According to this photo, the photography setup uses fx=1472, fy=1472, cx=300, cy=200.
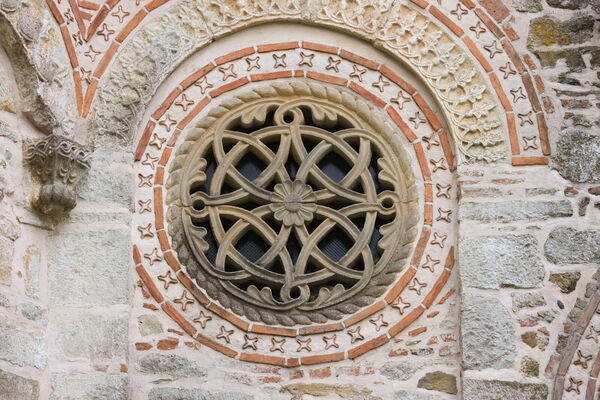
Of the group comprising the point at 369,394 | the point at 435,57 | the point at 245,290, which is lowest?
the point at 369,394

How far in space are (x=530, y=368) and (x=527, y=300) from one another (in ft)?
1.30

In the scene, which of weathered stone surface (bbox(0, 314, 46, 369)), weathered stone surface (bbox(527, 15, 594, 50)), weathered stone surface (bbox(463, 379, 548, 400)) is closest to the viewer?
weathered stone surface (bbox(0, 314, 46, 369))

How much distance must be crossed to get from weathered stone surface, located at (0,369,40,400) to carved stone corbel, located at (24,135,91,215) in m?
0.99

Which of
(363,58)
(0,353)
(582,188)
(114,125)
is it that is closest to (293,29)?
(363,58)

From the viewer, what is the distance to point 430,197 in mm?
8648

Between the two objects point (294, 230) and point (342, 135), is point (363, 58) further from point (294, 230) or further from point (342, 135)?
point (294, 230)

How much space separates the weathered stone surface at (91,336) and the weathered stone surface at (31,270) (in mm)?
205

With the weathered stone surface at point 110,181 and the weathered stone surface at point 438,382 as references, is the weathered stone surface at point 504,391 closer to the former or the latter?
the weathered stone surface at point 438,382

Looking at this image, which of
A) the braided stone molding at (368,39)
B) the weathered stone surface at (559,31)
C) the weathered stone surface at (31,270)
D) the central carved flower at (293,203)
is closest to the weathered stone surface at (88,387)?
the weathered stone surface at (31,270)

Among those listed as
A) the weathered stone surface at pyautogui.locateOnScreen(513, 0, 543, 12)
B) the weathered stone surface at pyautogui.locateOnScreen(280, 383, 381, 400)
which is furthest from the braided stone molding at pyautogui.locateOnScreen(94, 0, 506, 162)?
the weathered stone surface at pyautogui.locateOnScreen(280, 383, 381, 400)

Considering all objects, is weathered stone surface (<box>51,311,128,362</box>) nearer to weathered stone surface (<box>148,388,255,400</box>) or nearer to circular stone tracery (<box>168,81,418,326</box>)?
weathered stone surface (<box>148,388,255,400</box>)

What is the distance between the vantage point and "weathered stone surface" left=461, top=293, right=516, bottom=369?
805 centimetres

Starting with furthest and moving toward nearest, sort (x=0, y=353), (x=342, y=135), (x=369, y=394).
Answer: (x=342, y=135)
(x=369, y=394)
(x=0, y=353)

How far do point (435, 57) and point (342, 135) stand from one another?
2.41 ft
